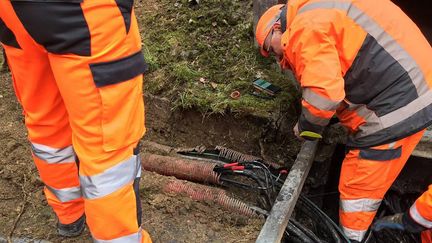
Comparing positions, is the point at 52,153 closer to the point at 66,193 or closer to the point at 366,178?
the point at 66,193

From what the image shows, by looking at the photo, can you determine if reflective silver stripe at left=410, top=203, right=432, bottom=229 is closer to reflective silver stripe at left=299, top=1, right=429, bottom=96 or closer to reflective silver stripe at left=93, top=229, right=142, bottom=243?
reflective silver stripe at left=299, top=1, right=429, bottom=96

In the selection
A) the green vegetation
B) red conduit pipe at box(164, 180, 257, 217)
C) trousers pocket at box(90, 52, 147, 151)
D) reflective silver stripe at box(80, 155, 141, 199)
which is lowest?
red conduit pipe at box(164, 180, 257, 217)

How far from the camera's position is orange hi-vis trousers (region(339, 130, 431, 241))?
302cm

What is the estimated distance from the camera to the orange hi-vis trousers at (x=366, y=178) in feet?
9.90

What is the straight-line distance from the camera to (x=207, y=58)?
4.11 meters

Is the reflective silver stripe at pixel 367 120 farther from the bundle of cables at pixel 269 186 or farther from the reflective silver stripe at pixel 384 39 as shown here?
the bundle of cables at pixel 269 186

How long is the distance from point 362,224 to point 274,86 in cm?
132

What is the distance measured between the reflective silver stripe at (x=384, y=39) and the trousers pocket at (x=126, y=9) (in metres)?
1.34

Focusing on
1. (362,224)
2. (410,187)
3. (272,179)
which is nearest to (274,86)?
(272,179)

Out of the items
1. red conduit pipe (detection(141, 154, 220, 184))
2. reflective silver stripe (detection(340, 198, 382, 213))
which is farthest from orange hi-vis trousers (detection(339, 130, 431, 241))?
red conduit pipe (detection(141, 154, 220, 184))

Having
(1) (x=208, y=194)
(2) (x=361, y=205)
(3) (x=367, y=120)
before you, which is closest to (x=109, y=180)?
(1) (x=208, y=194)

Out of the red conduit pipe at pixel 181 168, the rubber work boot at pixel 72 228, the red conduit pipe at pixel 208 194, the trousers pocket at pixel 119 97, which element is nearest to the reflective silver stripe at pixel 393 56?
the red conduit pipe at pixel 208 194

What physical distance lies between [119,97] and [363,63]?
1.70 meters

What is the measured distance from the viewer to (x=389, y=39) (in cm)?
278
